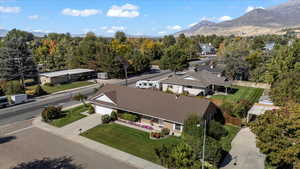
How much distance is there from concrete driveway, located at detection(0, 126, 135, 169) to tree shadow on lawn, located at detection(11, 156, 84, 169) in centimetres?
50

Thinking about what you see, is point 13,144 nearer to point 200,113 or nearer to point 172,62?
point 200,113

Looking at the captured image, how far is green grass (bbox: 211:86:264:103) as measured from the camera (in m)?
37.3

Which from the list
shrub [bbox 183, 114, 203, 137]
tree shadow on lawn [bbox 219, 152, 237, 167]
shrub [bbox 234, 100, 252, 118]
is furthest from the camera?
shrub [bbox 234, 100, 252, 118]

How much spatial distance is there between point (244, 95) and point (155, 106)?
24.0 metres

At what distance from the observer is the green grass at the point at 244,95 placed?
37.3 metres

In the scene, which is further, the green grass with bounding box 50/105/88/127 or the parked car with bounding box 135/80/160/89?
the parked car with bounding box 135/80/160/89

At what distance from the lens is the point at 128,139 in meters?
22.8

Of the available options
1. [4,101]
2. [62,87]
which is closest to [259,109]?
[4,101]

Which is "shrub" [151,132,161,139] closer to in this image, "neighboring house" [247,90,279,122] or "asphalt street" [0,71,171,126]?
"neighboring house" [247,90,279,122]

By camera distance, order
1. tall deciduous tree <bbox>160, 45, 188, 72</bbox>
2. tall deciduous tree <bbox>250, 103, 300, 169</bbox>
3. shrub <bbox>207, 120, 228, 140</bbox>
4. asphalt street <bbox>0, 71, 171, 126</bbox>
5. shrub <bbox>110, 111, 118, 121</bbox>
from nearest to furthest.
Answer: tall deciduous tree <bbox>250, 103, 300, 169</bbox>
shrub <bbox>207, 120, 228, 140</bbox>
shrub <bbox>110, 111, 118, 121</bbox>
asphalt street <bbox>0, 71, 171, 126</bbox>
tall deciduous tree <bbox>160, 45, 188, 72</bbox>

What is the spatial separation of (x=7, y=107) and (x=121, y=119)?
73.1 feet

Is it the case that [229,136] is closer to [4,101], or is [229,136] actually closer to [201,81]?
[201,81]

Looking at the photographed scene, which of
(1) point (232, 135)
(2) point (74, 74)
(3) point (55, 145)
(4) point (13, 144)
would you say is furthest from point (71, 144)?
(2) point (74, 74)

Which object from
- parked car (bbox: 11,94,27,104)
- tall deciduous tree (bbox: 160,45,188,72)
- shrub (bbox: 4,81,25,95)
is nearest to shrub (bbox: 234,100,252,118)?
tall deciduous tree (bbox: 160,45,188,72)
